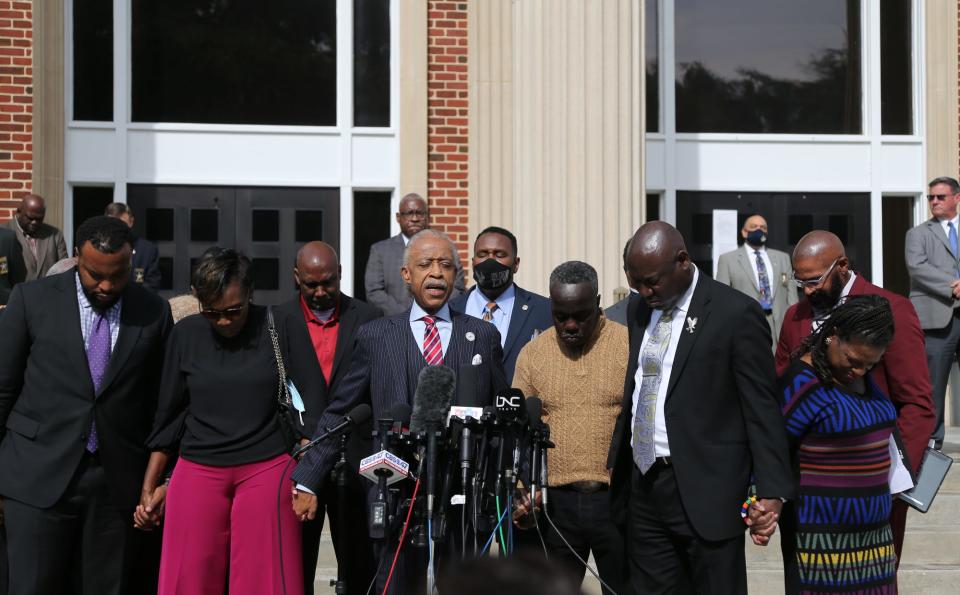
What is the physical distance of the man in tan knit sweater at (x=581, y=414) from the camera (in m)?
5.67

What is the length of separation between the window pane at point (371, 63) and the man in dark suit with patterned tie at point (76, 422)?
6768mm

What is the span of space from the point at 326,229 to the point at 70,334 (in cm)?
665

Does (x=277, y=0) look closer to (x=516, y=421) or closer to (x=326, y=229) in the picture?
(x=326, y=229)

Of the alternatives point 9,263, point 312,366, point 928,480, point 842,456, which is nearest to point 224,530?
point 312,366

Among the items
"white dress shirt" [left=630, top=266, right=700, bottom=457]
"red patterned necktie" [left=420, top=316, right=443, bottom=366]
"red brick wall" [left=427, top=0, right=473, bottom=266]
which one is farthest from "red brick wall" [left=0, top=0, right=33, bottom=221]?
"white dress shirt" [left=630, top=266, right=700, bottom=457]

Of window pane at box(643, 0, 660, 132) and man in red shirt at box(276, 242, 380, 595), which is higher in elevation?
window pane at box(643, 0, 660, 132)

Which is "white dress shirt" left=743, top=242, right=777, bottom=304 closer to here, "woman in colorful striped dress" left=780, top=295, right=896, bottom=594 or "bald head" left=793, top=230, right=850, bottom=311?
"bald head" left=793, top=230, right=850, bottom=311

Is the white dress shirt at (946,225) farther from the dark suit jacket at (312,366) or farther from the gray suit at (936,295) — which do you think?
the dark suit jacket at (312,366)

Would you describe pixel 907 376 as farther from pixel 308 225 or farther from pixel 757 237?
pixel 308 225

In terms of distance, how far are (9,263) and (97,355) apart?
4717 millimetres

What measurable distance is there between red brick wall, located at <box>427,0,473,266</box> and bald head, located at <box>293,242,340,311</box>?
18.4 feet

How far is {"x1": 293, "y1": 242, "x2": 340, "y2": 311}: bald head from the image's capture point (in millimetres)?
6207

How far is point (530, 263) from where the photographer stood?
1056 centimetres

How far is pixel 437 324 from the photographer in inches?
224
